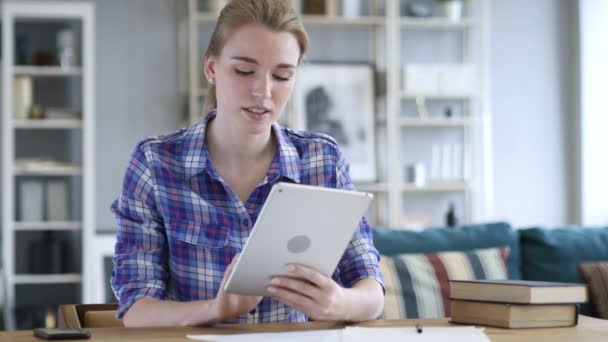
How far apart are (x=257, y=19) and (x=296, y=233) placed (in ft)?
1.75

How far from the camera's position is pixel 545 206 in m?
6.33

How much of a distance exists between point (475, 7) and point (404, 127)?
96 cm

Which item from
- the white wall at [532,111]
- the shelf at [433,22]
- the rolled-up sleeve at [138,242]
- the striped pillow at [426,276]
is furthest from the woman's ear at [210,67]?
Answer: the white wall at [532,111]

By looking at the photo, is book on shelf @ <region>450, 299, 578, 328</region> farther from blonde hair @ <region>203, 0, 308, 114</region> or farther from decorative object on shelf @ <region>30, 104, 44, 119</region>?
decorative object on shelf @ <region>30, 104, 44, 119</region>

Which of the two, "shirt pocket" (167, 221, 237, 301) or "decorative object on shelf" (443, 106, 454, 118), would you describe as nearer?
"shirt pocket" (167, 221, 237, 301)

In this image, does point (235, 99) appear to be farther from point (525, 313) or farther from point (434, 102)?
point (434, 102)

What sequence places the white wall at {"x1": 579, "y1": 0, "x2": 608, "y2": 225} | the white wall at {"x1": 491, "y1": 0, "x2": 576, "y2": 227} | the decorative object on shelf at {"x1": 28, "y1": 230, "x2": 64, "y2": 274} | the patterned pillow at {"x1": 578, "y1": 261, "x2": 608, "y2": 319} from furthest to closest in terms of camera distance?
the white wall at {"x1": 491, "y1": 0, "x2": 576, "y2": 227} → the white wall at {"x1": 579, "y1": 0, "x2": 608, "y2": 225} → the decorative object on shelf at {"x1": 28, "y1": 230, "x2": 64, "y2": 274} → the patterned pillow at {"x1": 578, "y1": 261, "x2": 608, "y2": 319}

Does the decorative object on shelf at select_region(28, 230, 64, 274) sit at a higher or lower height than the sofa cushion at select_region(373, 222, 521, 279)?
lower

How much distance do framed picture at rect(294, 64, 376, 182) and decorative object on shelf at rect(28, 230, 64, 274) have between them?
1667 millimetres

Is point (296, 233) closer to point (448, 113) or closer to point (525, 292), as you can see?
point (525, 292)

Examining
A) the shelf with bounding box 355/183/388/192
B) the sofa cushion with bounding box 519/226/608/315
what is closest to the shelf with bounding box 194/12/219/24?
the shelf with bounding box 355/183/388/192

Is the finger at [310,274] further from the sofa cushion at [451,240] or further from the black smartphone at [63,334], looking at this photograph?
the sofa cushion at [451,240]

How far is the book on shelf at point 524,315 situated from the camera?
5.68ft

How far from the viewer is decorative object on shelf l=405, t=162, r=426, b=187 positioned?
5840 millimetres
